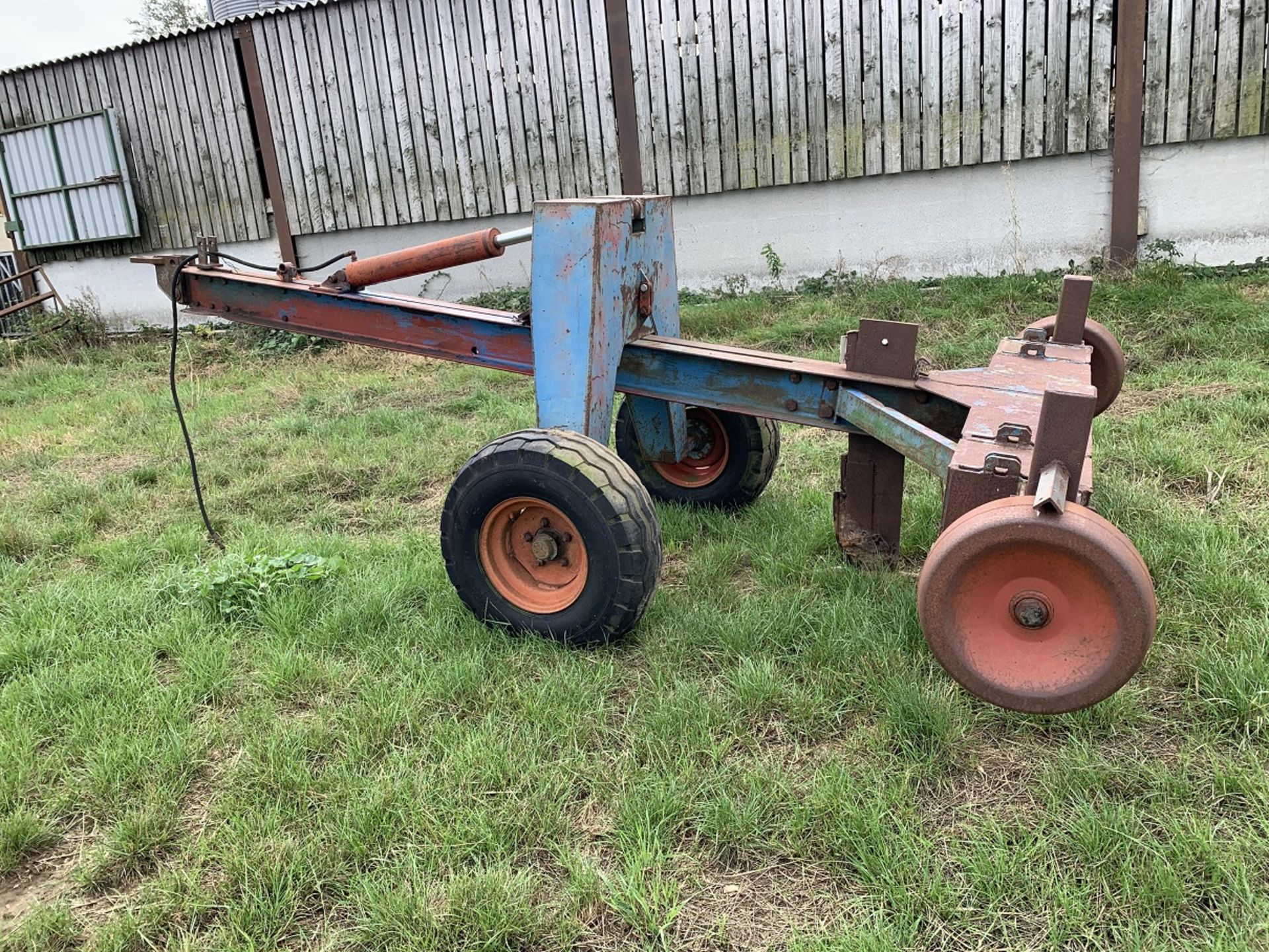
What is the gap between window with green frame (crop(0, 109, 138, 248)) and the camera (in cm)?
984

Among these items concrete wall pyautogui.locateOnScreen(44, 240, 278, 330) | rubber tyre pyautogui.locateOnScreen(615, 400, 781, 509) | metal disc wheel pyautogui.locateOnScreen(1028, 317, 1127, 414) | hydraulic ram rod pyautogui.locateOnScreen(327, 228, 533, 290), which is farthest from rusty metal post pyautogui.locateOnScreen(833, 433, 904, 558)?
concrete wall pyautogui.locateOnScreen(44, 240, 278, 330)

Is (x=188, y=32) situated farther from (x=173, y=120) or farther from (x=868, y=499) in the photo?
(x=868, y=499)

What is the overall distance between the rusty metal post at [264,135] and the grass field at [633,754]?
5.95 m

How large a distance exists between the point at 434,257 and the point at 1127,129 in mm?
5875

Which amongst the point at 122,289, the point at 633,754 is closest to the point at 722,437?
the point at 633,754

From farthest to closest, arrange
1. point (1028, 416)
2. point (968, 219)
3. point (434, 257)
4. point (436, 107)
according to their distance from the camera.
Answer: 1. point (436, 107)
2. point (968, 219)
3. point (434, 257)
4. point (1028, 416)

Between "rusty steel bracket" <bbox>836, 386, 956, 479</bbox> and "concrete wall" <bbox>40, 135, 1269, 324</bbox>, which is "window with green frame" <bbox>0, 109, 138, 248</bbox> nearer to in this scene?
"concrete wall" <bbox>40, 135, 1269, 324</bbox>

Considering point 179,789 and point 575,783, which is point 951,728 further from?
point 179,789

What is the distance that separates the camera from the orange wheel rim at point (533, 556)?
112 inches

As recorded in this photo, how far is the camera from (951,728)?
2.32 metres

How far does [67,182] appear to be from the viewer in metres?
10.1

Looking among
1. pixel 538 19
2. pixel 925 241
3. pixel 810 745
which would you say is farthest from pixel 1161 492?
pixel 538 19

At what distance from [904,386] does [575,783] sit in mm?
1581

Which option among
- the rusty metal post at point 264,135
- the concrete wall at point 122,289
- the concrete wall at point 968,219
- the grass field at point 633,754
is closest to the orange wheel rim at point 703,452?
the grass field at point 633,754
